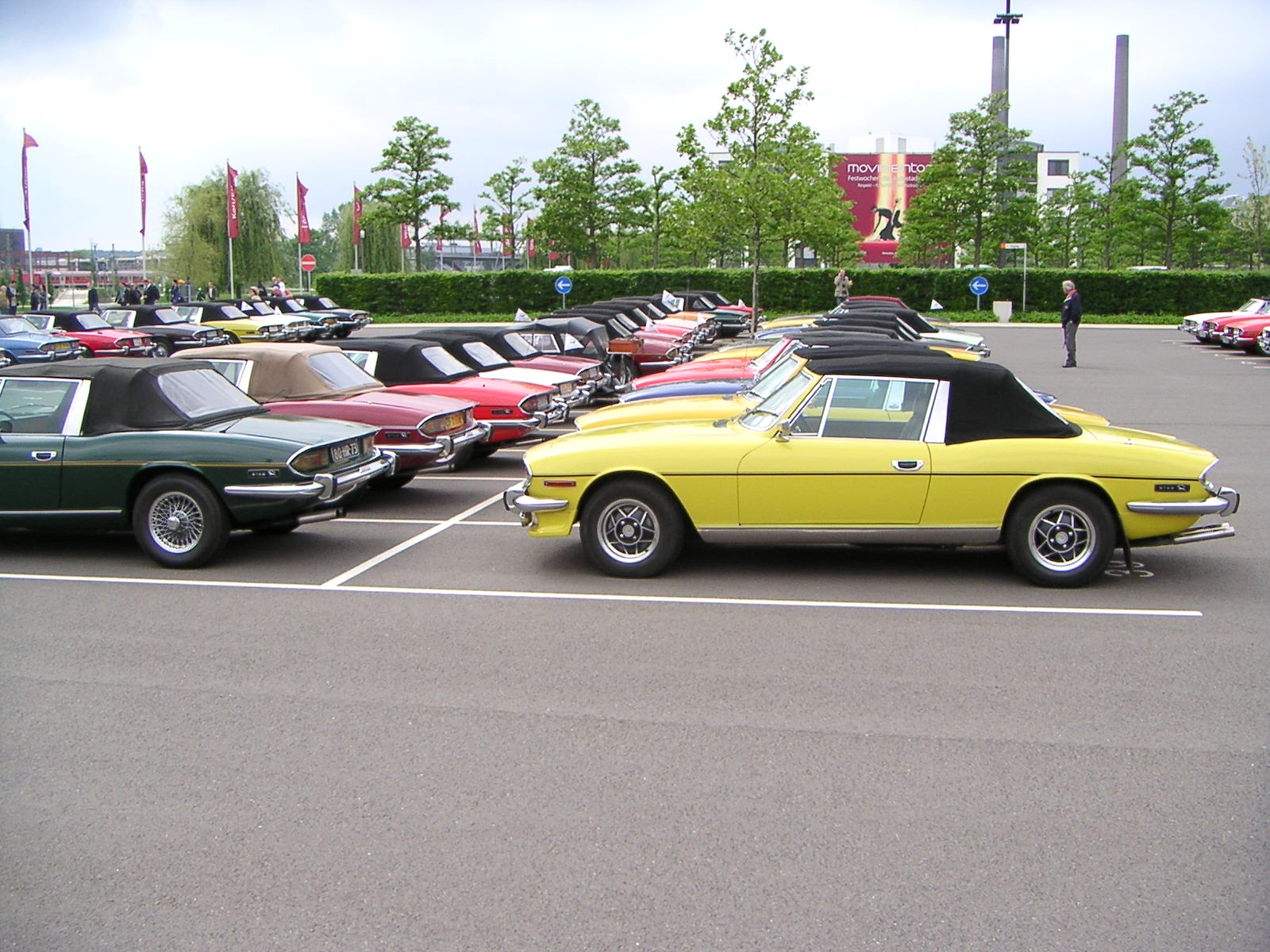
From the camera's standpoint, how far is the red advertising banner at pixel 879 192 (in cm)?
10538

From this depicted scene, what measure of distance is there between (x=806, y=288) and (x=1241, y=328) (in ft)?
67.0

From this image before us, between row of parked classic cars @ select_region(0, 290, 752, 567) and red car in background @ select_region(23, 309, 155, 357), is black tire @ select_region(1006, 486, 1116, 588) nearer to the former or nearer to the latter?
row of parked classic cars @ select_region(0, 290, 752, 567)

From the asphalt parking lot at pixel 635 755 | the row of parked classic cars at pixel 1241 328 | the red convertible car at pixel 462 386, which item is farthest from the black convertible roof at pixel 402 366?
the row of parked classic cars at pixel 1241 328

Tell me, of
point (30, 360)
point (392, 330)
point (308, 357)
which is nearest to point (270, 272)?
point (392, 330)

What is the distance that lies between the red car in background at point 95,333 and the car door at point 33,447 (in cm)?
1974

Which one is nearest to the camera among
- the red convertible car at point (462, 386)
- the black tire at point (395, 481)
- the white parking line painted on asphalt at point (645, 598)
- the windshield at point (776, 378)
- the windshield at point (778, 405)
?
the white parking line painted on asphalt at point (645, 598)

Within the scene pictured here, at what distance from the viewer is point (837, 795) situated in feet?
15.4

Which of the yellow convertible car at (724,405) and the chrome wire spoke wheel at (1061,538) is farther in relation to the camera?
the yellow convertible car at (724,405)

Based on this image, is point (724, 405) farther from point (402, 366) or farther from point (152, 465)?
point (402, 366)

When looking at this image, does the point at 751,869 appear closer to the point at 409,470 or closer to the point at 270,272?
the point at 409,470

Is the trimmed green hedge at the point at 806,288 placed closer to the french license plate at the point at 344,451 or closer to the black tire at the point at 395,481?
the black tire at the point at 395,481

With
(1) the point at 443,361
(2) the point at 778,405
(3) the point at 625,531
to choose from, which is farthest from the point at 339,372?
(2) the point at 778,405

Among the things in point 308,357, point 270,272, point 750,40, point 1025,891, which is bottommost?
point 1025,891

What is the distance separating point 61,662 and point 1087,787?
5229mm
